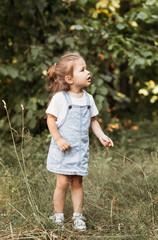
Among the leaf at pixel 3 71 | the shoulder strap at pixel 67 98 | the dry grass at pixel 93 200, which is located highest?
the leaf at pixel 3 71

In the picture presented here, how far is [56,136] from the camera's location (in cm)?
226

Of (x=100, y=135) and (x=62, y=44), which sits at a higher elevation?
(x=62, y=44)

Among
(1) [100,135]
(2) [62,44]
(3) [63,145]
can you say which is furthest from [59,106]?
(2) [62,44]

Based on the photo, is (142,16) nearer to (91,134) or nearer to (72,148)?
(91,134)

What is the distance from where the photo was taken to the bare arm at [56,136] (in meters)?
2.20

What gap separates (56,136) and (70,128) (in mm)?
125

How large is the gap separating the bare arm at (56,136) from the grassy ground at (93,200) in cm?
27

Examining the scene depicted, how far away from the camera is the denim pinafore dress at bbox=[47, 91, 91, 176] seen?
2.29 meters

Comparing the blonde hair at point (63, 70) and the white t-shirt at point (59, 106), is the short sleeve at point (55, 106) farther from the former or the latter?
the blonde hair at point (63, 70)

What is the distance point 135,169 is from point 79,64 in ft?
5.06

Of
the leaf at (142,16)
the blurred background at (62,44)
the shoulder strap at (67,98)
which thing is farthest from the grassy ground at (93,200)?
the leaf at (142,16)

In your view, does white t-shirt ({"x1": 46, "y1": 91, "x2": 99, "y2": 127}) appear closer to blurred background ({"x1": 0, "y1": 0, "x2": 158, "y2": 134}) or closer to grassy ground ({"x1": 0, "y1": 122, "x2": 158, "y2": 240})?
grassy ground ({"x1": 0, "y1": 122, "x2": 158, "y2": 240})

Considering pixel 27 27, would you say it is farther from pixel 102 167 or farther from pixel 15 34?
pixel 102 167

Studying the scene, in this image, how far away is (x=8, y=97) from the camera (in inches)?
173
